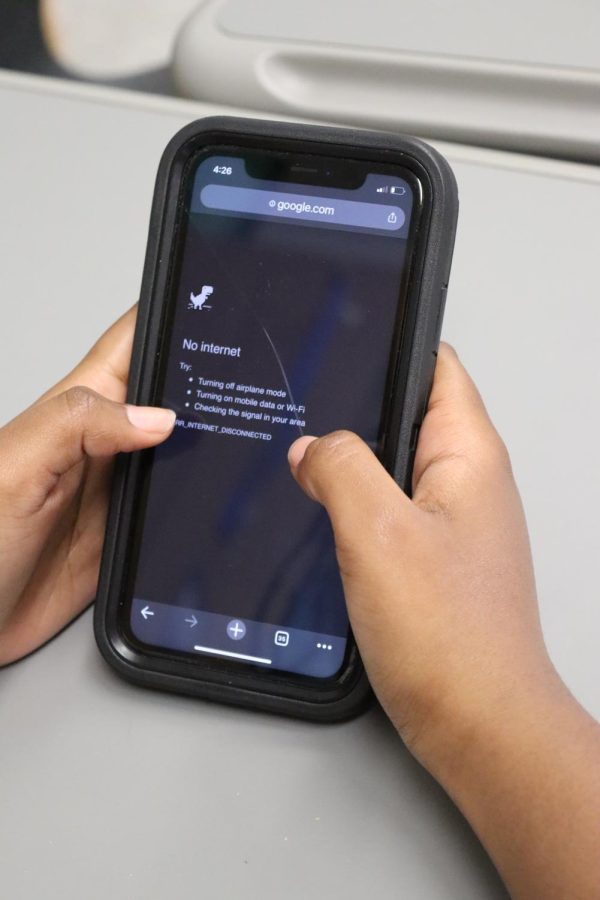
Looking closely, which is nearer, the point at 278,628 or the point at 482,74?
the point at 278,628

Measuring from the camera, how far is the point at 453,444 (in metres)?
0.49

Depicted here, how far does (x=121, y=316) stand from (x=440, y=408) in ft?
0.68

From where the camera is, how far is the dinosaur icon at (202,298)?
1.76 ft

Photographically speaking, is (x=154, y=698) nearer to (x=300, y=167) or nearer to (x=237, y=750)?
(x=237, y=750)

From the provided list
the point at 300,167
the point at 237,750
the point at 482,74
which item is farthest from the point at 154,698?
the point at 482,74

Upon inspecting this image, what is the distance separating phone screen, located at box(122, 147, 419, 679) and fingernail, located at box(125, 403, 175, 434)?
11 millimetres

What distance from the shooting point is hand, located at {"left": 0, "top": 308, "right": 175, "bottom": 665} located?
51 cm

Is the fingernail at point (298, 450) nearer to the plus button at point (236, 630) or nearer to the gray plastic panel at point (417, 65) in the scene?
the plus button at point (236, 630)

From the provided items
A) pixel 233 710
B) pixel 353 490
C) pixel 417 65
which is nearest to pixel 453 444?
pixel 353 490

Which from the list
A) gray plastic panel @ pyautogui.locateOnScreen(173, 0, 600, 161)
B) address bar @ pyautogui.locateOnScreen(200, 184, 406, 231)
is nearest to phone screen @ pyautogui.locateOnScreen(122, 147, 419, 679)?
address bar @ pyautogui.locateOnScreen(200, 184, 406, 231)

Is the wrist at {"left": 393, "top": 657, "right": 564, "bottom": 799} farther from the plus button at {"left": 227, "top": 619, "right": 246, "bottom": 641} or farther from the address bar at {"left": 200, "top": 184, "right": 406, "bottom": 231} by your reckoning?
the address bar at {"left": 200, "top": 184, "right": 406, "bottom": 231}

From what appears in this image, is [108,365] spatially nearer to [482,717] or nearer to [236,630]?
[236,630]

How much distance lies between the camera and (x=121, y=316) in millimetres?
594

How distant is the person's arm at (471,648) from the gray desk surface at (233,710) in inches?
1.7
